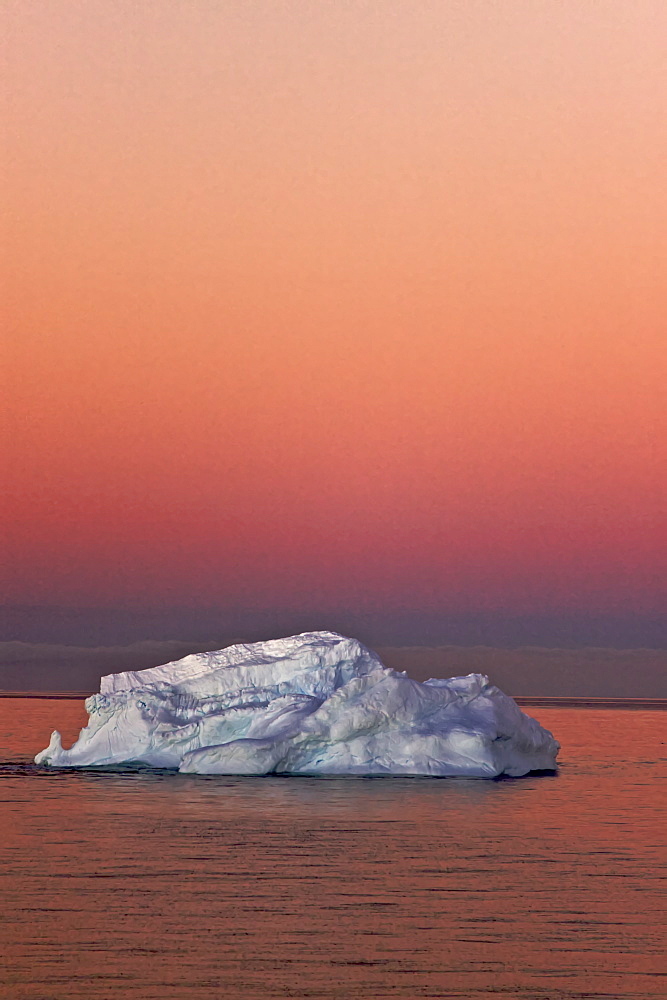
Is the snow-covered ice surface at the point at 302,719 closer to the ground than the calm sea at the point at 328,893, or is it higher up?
higher up

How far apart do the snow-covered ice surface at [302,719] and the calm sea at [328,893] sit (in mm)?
1363

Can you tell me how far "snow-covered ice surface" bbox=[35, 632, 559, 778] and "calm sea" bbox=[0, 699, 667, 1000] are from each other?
1363mm

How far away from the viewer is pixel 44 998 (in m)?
8.16

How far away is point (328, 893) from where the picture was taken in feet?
39.3

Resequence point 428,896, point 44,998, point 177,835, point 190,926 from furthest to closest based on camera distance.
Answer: point 177,835, point 428,896, point 190,926, point 44,998

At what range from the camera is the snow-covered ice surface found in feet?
76.1

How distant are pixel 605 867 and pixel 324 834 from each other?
3708 millimetres

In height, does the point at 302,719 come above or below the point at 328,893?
above

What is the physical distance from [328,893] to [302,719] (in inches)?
442

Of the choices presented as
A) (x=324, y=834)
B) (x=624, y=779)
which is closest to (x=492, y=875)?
(x=324, y=834)

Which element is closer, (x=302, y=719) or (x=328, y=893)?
(x=328, y=893)

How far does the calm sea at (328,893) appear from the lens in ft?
29.0

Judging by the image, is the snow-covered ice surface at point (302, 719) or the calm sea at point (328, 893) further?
the snow-covered ice surface at point (302, 719)

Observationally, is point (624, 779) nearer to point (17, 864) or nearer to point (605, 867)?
point (605, 867)
